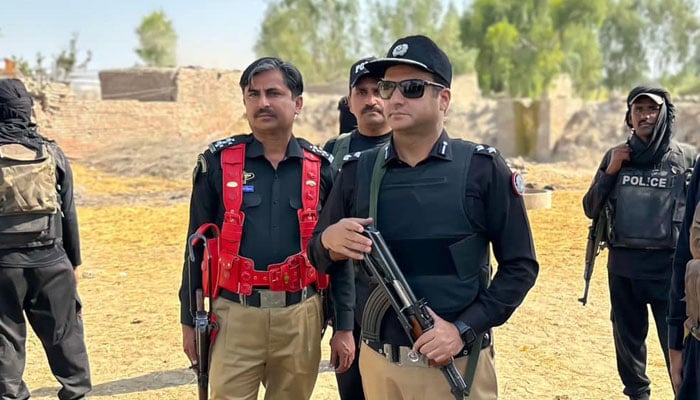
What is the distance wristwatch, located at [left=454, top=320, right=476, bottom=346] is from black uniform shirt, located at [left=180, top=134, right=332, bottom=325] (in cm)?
93

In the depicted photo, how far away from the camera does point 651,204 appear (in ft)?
12.8

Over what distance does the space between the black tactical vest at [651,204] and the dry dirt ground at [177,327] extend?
1173 millimetres

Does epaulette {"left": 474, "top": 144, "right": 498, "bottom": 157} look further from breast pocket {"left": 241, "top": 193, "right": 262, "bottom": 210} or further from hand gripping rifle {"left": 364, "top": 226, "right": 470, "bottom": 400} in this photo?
breast pocket {"left": 241, "top": 193, "right": 262, "bottom": 210}

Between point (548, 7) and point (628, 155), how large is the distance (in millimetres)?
40524

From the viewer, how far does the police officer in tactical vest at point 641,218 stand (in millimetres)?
3848

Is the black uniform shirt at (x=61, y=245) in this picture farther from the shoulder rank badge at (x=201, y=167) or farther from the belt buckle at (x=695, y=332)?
the belt buckle at (x=695, y=332)

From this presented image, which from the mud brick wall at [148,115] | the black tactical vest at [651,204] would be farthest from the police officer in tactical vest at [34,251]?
the mud brick wall at [148,115]

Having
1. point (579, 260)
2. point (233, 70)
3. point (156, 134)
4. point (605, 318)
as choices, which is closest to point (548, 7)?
point (233, 70)

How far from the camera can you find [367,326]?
238cm

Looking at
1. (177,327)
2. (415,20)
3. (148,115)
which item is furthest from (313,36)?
(177,327)

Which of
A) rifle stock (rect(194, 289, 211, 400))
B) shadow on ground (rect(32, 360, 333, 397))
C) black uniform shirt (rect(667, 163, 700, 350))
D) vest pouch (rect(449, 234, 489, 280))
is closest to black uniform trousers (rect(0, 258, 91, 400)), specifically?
shadow on ground (rect(32, 360, 333, 397))

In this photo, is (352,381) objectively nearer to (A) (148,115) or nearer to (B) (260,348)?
(B) (260,348)

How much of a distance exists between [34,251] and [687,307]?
127 inches

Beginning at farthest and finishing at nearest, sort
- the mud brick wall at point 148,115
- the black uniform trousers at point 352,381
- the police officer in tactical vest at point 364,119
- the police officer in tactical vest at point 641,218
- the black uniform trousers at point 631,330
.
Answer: the mud brick wall at point 148,115 → the black uniform trousers at point 631,330 → the police officer in tactical vest at point 641,218 → the police officer in tactical vest at point 364,119 → the black uniform trousers at point 352,381
